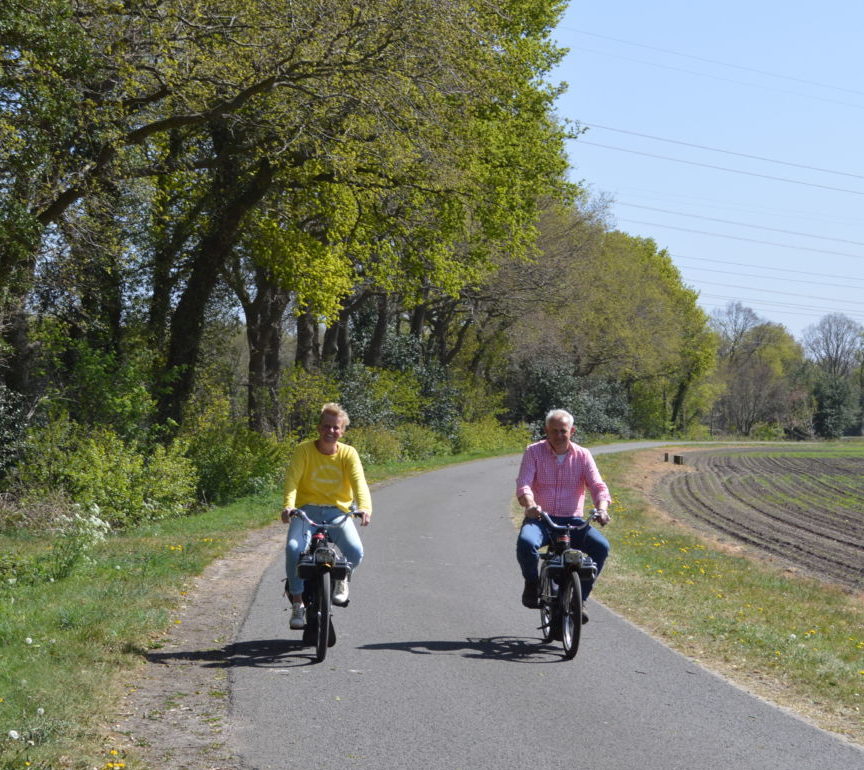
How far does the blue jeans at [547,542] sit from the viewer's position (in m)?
8.58

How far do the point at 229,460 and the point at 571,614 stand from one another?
15.0m

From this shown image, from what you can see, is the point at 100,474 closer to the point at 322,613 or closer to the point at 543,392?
the point at 322,613

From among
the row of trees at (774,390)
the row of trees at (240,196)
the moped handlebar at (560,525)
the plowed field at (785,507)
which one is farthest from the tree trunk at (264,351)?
the row of trees at (774,390)

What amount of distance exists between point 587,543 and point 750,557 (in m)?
12.1

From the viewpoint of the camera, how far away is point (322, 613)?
7734mm

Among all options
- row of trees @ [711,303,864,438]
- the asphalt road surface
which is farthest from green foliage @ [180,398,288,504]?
row of trees @ [711,303,864,438]

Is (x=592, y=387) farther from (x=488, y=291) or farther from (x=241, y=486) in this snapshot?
(x=241, y=486)

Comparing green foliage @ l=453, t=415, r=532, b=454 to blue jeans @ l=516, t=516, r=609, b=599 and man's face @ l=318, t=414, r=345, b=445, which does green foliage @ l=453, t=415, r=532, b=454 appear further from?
man's face @ l=318, t=414, r=345, b=445

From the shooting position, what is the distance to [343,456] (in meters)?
8.35

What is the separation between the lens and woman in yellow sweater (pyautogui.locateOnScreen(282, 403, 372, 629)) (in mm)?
8164

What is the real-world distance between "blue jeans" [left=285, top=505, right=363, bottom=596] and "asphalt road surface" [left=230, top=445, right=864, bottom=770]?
1.95ft

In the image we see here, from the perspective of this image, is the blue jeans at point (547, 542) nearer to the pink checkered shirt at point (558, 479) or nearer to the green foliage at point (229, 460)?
the pink checkered shirt at point (558, 479)

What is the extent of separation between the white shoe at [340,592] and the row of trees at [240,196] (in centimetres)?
890

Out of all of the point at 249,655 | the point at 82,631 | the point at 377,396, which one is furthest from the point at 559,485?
the point at 377,396
